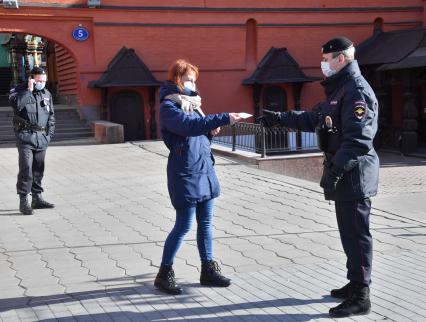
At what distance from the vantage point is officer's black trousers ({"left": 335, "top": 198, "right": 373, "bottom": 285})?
424 centimetres

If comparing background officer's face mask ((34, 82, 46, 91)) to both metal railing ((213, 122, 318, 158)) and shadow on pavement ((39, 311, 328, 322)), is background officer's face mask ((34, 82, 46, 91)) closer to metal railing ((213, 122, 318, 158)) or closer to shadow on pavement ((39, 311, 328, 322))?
shadow on pavement ((39, 311, 328, 322))

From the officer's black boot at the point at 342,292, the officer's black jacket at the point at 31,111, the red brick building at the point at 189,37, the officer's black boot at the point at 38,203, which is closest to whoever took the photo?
the officer's black boot at the point at 342,292

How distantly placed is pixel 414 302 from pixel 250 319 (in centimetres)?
135

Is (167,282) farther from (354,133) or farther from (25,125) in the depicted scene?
(25,125)

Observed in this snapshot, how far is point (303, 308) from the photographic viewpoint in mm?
4418

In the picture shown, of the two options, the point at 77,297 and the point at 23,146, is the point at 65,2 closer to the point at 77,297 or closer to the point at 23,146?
the point at 23,146

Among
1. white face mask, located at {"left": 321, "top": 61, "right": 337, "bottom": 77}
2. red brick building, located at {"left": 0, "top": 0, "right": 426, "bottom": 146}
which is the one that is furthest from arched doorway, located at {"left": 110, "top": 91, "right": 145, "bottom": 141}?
white face mask, located at {"left": 321, "top": 61, "right": 337, "bottom": 77}

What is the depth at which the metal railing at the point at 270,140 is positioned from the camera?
13.7 metres

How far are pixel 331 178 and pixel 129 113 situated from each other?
18882mm

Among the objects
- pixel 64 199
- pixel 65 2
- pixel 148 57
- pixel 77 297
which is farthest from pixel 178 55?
pixel 77 297

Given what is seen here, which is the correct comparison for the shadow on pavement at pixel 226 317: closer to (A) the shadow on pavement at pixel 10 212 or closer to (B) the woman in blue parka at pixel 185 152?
(B) the woman in blue parka at pixel 185 152

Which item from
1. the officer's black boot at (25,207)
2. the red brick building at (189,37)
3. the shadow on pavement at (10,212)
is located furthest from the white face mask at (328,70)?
the red brick building at (189,37)

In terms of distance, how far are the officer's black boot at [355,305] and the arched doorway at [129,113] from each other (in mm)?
18588

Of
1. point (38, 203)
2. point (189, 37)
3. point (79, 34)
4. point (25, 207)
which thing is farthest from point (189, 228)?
point (189, 37)
